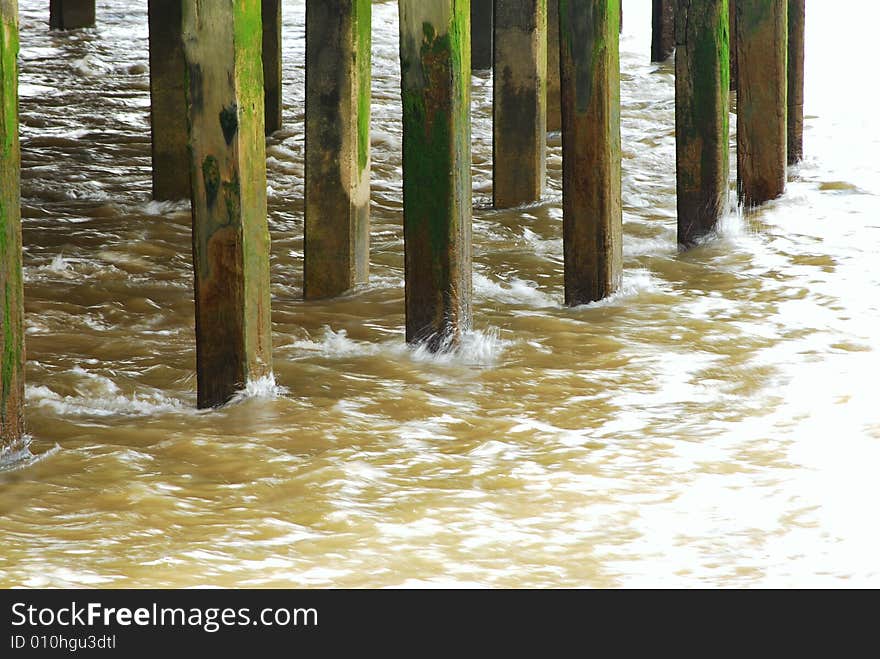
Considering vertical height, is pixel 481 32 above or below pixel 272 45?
above

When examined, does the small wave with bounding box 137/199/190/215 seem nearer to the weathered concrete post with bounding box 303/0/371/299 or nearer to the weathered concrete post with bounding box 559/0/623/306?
the weathered concrete post with bounding box 303/0/371/299

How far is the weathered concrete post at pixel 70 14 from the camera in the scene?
11555 millimetres

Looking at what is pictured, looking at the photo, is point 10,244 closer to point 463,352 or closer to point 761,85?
point 463,352

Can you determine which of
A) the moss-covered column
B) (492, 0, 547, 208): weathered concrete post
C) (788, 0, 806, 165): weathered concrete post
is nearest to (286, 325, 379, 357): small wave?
(492, 0, 547, 208): weathered concrete post

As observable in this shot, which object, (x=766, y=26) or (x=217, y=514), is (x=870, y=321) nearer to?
(x=766, y=26)

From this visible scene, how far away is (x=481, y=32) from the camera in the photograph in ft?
32.0

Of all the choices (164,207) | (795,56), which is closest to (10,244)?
(164,207)

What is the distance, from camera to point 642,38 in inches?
515

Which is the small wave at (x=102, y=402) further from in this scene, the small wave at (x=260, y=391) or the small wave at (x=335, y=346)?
the small wave at (x=335, y=346)

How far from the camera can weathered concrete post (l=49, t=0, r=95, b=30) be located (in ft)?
37.9

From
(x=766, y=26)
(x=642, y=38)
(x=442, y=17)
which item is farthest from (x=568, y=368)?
(x=642, y=38)

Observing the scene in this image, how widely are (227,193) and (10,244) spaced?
0.74 m

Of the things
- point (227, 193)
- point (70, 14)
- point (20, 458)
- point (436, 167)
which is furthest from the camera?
point (70, 14)

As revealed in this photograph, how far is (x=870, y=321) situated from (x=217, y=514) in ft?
9.82
